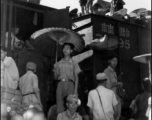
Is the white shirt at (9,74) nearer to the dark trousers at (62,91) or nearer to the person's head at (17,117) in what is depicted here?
the person's head at (17,117)

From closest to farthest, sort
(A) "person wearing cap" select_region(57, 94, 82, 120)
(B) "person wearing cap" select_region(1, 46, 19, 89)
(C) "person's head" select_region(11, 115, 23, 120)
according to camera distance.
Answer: (C) "person's head" select_region(11, 115, 23, 120), (A) "person wearing cap" select_region(57, 94, 82, 120), (B) "person wearing cap" select_region(1, 46, 19, 89)

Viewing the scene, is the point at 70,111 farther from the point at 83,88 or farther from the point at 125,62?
the point at 125,62

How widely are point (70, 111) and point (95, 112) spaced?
51 cm

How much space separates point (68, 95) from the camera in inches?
285

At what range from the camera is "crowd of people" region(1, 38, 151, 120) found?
7.02m

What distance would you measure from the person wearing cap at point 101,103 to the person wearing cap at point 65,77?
2.44 feet

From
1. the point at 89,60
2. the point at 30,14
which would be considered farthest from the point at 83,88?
the point at 30,14

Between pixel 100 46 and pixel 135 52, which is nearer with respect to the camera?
pixel 100 46

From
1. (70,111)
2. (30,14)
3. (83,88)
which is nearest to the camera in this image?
(70,111)

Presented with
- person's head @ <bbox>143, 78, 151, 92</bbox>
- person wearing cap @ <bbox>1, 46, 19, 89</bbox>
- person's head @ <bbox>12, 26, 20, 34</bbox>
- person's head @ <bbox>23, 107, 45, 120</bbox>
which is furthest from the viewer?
person's head @ <bbox>12, 26, 20, 34</bbox>

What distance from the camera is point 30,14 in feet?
33.4

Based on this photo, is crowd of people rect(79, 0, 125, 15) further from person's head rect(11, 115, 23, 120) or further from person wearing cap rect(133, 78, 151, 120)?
person's head rect(11, 115, 23, 120)

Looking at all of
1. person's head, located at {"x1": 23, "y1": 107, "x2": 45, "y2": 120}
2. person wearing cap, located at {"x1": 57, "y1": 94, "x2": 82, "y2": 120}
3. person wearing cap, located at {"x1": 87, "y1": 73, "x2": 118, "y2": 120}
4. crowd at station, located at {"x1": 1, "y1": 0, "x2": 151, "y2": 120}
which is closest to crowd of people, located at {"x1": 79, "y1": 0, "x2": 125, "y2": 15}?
crowd at station, located at {"x1": 1, "y1": 0, "x2": 151, "y2": 120}

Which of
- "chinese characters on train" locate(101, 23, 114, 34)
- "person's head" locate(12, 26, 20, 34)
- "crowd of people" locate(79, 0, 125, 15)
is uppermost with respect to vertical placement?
"crowd of people" locate(79, 0, 125, 15)
